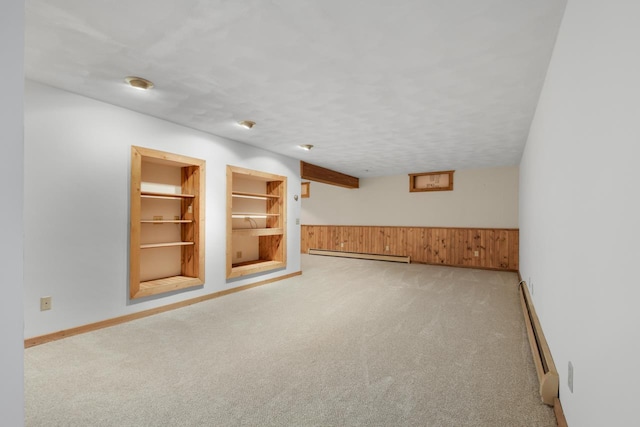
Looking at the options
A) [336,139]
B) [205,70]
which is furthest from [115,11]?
[336,139]

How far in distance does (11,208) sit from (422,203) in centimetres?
794

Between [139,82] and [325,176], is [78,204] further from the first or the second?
[325,176]

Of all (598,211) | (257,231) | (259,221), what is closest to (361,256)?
(259,221)

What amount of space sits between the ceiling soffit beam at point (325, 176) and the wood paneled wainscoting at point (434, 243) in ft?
4.70

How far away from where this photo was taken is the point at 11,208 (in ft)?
2.81

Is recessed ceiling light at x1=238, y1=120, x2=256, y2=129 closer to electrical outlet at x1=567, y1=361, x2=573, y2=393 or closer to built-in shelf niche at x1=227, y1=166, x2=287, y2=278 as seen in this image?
built-in shelf niche at x1=227, y1=166, x2=287, y2=278

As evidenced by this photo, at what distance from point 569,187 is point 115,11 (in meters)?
2.77

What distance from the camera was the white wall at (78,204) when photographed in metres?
2.77

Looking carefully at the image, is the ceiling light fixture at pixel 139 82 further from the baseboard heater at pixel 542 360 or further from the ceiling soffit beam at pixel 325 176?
the baseboard heater at pixel 542 360

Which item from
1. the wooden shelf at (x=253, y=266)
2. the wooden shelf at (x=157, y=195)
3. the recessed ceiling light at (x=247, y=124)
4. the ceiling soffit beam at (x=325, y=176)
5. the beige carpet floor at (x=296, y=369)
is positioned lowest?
the beige carpet floor at (x=296, y=369)

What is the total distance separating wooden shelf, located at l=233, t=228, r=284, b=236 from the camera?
4.95 m

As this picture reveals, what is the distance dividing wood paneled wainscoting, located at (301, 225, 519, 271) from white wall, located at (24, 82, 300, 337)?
5.89m

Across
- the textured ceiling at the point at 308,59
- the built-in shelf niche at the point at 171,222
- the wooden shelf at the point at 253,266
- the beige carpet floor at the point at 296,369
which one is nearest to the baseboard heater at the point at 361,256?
the wooden shelf at the point at 253,266

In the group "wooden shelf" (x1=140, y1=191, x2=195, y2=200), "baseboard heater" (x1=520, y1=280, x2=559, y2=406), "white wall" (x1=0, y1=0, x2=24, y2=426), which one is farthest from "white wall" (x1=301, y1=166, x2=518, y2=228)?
"white wall" (x1=0, y1=0, x2=24, y2=426)
